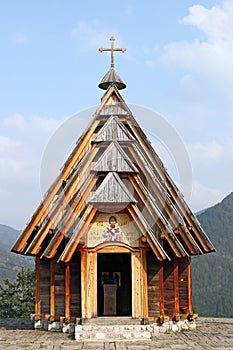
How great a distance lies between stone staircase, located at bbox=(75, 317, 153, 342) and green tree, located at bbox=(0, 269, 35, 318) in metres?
16.7

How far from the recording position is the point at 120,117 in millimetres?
16969

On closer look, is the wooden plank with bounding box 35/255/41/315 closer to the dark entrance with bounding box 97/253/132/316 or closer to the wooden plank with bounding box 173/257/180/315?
the dark entrance with bounding box 97/253/132/316

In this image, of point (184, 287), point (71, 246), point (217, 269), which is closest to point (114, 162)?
point (71, 246)

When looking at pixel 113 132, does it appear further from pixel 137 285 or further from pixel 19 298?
pixel 19 298

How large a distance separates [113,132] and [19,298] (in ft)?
60.7

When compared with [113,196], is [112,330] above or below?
below

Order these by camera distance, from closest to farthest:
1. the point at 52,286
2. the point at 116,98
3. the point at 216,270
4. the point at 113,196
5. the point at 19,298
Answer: the point at 113,196 → the point at 52,286 → the point at 116,98 → the point at 19,298 → the point at 216,270

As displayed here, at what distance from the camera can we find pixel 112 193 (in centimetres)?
1428

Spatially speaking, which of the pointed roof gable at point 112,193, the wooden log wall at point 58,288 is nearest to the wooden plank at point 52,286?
the wooden log wall at point 58,288

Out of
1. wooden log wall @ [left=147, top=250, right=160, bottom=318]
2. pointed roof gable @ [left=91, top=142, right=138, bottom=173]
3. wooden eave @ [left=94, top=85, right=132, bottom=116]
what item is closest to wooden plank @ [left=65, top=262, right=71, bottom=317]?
wooden log wall @ [left=147, top=250, right=160, bottom=318]

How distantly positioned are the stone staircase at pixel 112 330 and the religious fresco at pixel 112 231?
1999 millimetres

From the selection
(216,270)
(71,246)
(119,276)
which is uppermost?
(216,270)

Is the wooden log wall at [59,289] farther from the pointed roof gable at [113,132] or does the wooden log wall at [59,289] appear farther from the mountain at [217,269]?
the mountain at [217,269]

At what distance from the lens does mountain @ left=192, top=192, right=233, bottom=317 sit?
64.9 meters
